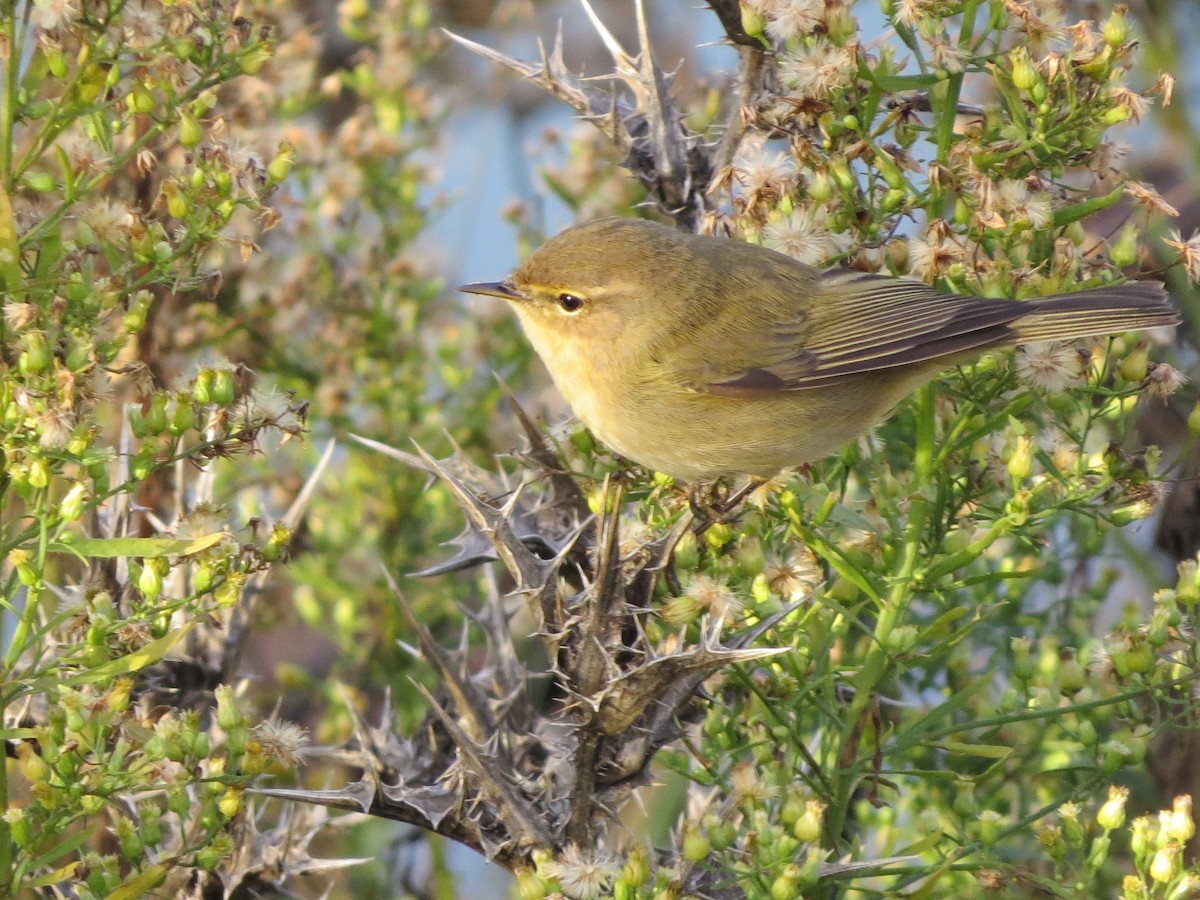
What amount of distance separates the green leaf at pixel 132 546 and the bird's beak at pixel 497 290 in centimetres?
141

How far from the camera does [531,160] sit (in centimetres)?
534

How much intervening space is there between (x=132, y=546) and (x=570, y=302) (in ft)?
5.54

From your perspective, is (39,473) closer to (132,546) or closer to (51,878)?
(132,546)

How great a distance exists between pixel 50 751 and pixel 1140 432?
353 cm

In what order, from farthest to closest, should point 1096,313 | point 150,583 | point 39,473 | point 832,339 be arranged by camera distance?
point 832,339, point 1096,313, point 150,583, point 39,473

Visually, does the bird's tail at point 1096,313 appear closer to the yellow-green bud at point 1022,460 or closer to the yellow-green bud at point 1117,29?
the yellow-green bud at point 1022,460

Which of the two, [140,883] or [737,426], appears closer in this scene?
[140,883]

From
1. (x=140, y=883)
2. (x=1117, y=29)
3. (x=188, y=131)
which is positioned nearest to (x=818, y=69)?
(x=1117, y=29)

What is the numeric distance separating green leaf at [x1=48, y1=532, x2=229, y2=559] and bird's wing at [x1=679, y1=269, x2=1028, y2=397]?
1641 mm

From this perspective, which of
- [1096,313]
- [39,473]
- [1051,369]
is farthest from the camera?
[1096,313]

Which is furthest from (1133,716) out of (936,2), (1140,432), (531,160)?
(531,160)

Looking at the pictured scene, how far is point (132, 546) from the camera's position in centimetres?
248

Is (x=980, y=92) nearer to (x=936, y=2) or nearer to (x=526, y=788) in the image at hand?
(x=936, y=2)

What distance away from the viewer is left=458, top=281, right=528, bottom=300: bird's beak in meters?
3.81
